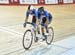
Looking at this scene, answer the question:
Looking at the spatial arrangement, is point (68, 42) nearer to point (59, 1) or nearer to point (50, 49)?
point (50, 49)

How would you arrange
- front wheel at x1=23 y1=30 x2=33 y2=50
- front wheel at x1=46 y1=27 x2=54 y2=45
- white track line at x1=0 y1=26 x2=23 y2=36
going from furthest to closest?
white track line at x1=0 y1=26 x2=23 y2=36 < front wheel at x1=46 y1=27 x2=54 y2=45 < front wheel at x1=23 y1=30 x2=33 y2=50

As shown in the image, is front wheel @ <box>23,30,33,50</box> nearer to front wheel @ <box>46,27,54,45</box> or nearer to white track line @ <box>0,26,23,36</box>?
front wheel @ <box>46,27,54,45</box>

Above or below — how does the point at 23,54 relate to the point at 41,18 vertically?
below

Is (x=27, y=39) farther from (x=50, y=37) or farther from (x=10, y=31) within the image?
(x=10, y=31)

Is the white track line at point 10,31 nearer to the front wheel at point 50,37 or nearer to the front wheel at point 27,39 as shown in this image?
the front wheel at point 50,37

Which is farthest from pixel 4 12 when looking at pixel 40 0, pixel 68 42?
pixel 68 42

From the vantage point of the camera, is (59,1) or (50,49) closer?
(50,49)

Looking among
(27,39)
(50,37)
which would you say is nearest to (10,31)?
(50,37)

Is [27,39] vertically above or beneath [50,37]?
above

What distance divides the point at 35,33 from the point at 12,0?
11.4 m

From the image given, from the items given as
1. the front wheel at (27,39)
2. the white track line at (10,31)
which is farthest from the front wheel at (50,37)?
the white track line at (10,31)

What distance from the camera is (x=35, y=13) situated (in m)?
7.43

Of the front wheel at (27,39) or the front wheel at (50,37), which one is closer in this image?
the front wheel at (27,39)

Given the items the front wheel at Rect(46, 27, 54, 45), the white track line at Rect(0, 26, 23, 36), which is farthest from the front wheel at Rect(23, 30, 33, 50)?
the white track line at Rect(0, 26, 23, 36)
